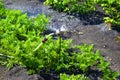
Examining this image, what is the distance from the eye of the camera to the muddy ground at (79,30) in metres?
6.18

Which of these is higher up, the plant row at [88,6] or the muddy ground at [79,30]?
the plant row at [88,6]

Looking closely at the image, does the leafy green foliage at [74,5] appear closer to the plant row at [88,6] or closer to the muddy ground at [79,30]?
the plant row at [88,6]

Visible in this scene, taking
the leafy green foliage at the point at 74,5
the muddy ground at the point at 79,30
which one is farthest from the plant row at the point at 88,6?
the muddy ground at the point at 79,30

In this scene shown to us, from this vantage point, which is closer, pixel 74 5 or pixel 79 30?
pixel 79 30

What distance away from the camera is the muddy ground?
6.18 meters

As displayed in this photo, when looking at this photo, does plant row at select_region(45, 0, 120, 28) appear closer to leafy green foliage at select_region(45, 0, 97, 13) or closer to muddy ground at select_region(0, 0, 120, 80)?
leafy green foliage at select_region(45, 0, 97, 13)

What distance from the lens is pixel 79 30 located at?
793 centimetres

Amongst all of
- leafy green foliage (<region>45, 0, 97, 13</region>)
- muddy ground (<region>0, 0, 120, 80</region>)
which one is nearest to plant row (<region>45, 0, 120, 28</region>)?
leafy green foliage (<region>45, 0, 97, 13</region>)

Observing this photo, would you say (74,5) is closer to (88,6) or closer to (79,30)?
(88,6)

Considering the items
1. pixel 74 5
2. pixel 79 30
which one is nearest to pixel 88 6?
pixel 74 5

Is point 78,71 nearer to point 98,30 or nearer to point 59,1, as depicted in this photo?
point 98,30

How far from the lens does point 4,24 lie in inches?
279

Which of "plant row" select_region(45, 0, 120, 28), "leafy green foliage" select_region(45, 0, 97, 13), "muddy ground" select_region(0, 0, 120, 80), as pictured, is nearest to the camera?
"muddy ground" select_region(0, 0, 120, 80)

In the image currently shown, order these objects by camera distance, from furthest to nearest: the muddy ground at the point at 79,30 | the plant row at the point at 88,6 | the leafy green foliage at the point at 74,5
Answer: the leafy green foliage at the point at 74,5 → the plant row at the point at 88,6 → the muddy ground at the point at 79,30
